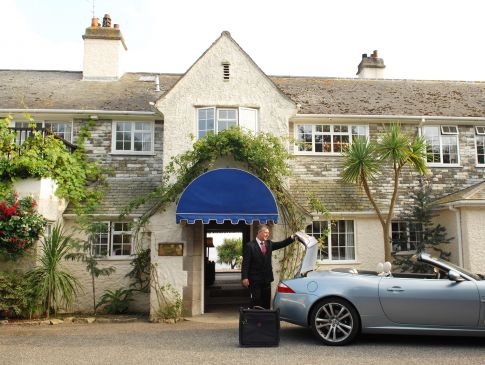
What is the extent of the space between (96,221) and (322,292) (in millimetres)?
8091

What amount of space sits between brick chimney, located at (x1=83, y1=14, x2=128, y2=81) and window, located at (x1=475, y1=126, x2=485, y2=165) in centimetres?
1399

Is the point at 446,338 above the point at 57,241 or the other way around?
the other way around

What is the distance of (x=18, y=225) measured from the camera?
1184cm

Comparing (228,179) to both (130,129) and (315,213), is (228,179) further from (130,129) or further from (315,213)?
(130,129)

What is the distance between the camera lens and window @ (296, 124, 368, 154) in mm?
16328

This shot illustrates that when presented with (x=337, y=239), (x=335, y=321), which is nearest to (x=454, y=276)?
Answer: (x=335, y=321)

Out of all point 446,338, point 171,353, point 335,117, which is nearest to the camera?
point 171,353

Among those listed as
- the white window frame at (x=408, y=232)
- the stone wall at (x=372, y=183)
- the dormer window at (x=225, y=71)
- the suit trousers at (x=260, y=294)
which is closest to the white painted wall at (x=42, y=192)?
the dormer window at (x=225, y=71)

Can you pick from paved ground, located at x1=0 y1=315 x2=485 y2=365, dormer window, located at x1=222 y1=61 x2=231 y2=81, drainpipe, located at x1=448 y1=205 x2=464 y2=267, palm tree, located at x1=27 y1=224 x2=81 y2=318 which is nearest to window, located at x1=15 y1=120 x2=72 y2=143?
palm tree, located at x1=27 y1=224 x2=81 y2=318

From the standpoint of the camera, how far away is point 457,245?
14.0 m

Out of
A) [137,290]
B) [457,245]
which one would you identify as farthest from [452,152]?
[137,290]

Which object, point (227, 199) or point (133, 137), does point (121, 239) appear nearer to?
point (133, 137)

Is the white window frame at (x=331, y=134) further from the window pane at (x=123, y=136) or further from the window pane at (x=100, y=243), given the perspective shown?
the window pane at (x=100, y=243)

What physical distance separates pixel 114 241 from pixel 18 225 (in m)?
3.31
